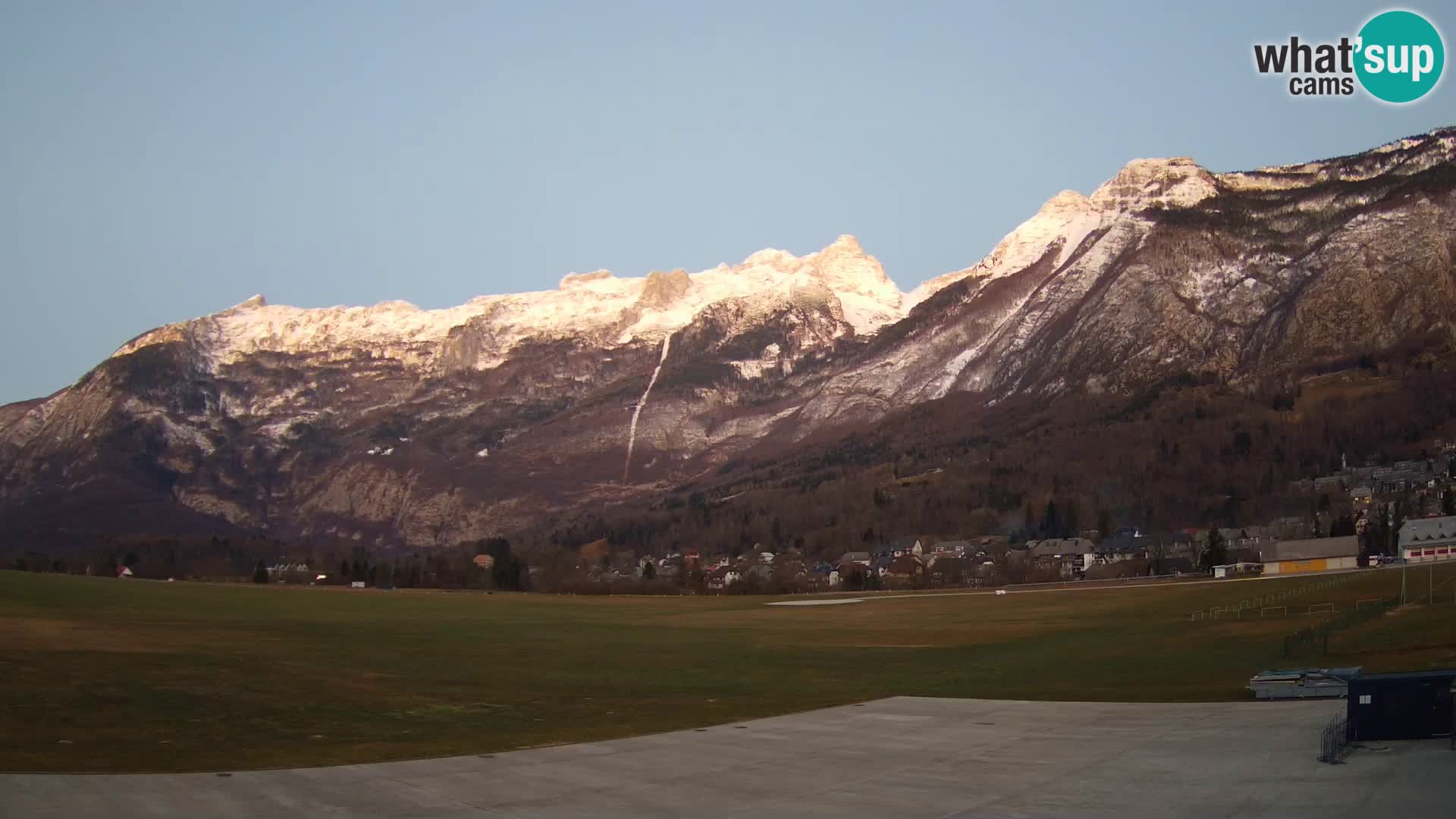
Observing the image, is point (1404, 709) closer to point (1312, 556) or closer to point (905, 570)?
point (1312, 556)

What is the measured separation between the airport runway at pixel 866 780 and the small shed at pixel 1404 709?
471mm

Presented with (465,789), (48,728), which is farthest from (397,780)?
(48,728)

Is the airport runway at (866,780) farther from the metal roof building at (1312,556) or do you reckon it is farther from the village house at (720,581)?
the village house at (720,581)

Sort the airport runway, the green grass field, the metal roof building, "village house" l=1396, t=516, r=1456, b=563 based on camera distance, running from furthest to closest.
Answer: the metal roof building → "village house" l=1396, t=516, r=1456, b=563 → the green grass field → the airport runway

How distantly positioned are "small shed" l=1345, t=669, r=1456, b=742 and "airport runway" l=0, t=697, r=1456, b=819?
471 mm

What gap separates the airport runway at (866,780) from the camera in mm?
27750

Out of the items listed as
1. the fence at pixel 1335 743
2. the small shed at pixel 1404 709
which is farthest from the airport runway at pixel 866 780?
the small shed at pixel 1404 709

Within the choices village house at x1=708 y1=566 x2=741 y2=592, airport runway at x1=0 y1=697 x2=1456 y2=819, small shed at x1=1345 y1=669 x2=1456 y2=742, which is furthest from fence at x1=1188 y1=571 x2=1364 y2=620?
village house at x1=708 y1=566 x2=741 y2=592

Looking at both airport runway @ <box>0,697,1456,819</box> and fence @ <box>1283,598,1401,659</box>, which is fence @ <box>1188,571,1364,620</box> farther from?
airport runway @ <box>0,697,1456,819</box>

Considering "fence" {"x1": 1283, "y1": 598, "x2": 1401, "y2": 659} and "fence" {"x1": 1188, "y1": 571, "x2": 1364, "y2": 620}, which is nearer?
"fence" {"x1": 1283, "y1": 598, "x2": 1401, "y2": 659}

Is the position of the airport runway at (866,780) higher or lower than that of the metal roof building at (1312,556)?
lower

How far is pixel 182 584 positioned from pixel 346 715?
102716mm

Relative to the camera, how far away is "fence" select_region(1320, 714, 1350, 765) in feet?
102

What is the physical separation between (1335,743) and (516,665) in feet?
134
